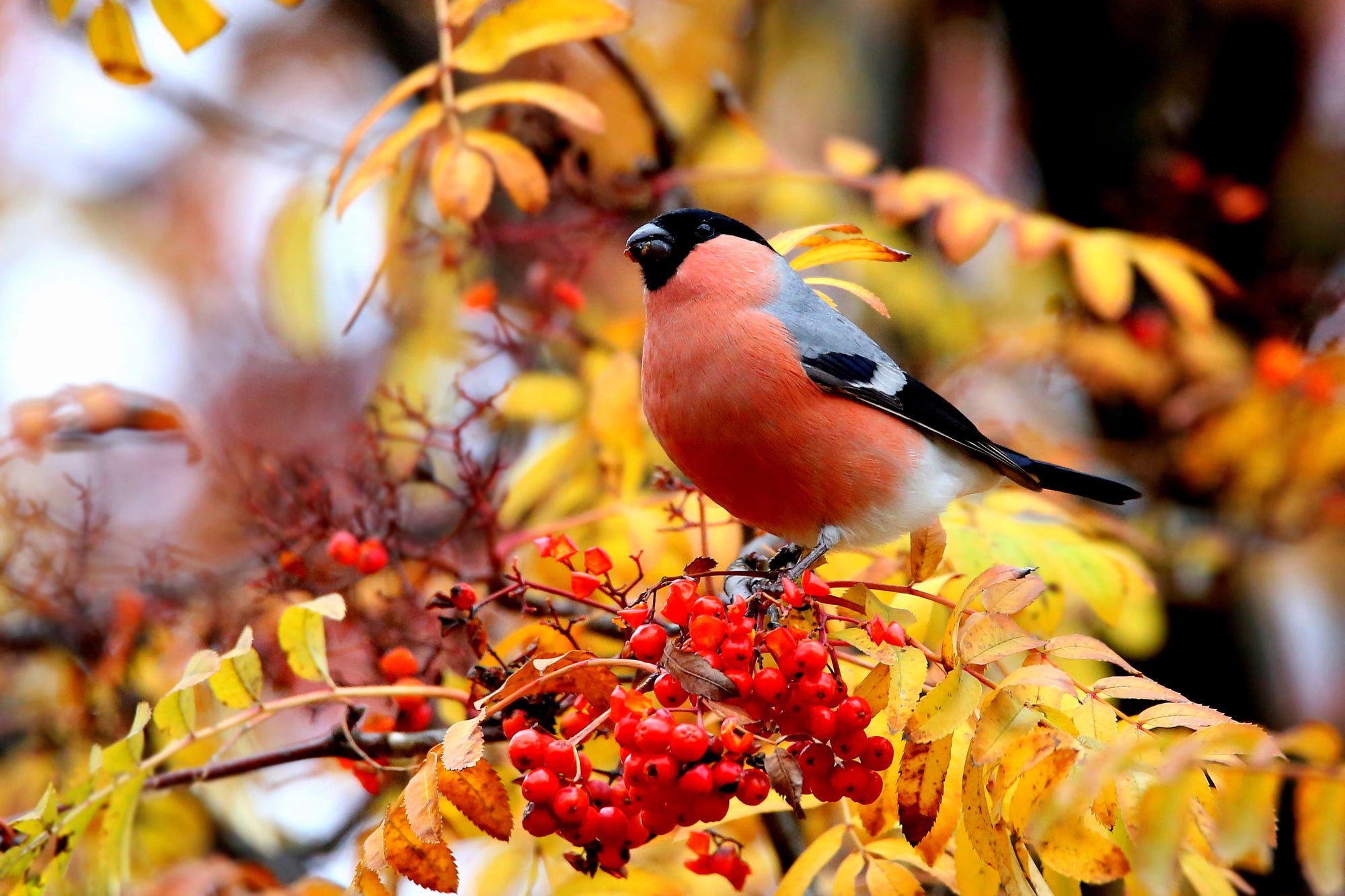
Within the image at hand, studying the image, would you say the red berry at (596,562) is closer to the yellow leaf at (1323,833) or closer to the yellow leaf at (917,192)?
the yellow leaf at (1323,833)

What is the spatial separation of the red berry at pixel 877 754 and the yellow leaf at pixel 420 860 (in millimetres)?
601

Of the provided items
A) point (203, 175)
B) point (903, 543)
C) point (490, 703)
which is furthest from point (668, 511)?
point (203, 175)

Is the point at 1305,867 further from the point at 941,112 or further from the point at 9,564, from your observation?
the point at 941,112

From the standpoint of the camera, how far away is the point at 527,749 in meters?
1.52

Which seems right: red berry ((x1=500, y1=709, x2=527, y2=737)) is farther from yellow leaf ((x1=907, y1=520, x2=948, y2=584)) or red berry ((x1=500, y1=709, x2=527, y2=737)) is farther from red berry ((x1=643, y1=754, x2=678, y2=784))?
yellow leaf ((x1=907, y1=520, x2=948, y2=584))

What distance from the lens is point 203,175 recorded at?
6.34 m

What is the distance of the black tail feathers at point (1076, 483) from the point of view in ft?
8.16

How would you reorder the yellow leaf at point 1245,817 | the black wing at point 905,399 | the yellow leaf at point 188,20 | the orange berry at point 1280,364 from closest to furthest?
1. the yellow leaf at point 1245,817
2. the yellow leaf at point 188,20
3. the black wing at point 905,399
4. the orange berry at point 1280,364

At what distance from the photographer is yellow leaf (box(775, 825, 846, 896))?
5.79ft

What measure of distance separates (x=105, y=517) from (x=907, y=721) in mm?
2142

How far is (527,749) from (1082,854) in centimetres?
74

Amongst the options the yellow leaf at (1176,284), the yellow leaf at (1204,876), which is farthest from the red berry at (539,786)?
the yellow leaf at (1176,284)

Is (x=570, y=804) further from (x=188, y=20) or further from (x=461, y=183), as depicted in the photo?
(x=188, y=20)

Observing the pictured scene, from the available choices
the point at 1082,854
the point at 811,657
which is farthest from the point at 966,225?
the point at 1082,854
